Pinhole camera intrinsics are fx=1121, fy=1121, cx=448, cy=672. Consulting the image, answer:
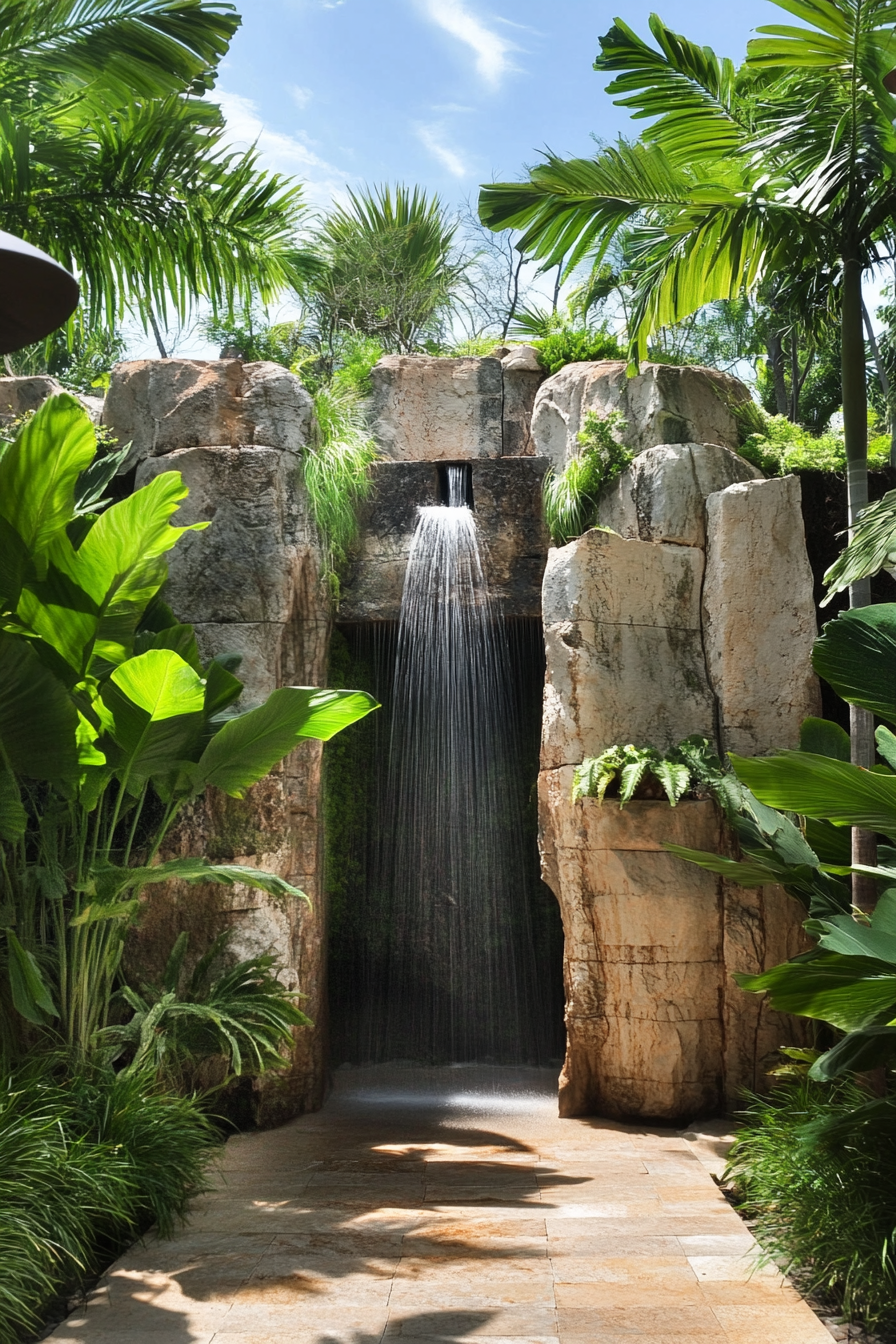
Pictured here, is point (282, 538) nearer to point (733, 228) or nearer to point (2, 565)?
point (2, 565)

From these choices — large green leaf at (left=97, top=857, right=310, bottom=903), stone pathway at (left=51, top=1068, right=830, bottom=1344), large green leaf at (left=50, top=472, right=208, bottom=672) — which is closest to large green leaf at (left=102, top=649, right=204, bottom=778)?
large green leaf at (left=50, top=472, right=208, bottom=672)

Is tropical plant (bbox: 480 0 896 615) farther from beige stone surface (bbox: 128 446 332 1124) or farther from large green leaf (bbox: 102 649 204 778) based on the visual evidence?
large green leaf (bbox: 102 649 204 778)

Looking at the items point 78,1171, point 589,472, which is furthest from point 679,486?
point 78,1171

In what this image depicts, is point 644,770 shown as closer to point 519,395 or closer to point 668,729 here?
point 668,729

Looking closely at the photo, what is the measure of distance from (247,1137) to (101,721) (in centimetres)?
309

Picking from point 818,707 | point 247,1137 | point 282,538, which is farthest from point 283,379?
point 247,1137

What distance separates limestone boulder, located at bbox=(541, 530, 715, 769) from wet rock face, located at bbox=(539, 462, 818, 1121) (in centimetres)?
1

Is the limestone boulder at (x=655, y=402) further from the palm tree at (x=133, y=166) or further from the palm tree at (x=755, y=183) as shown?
the palm tree at (x=133, y=166)

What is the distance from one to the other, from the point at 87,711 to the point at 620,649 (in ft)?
12.6

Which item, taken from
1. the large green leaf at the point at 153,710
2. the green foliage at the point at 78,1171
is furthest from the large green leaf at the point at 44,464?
the green foliage at the point at 78,1171

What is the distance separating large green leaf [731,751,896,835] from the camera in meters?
4.32

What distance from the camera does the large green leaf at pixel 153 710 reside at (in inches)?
214

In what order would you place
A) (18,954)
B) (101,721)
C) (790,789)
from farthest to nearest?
(101,721) < (18,954) < (790,789)

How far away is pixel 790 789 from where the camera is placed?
448 centimetres
